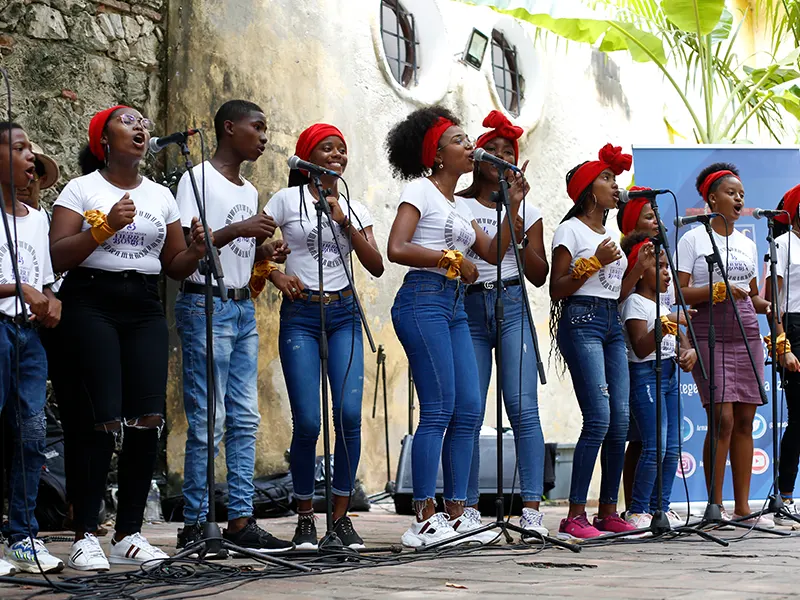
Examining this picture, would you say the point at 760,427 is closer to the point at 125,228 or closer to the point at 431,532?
the point at 431,532

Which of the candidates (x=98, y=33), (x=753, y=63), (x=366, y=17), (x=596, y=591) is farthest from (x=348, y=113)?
(x=753, y=63)

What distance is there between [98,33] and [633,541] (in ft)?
15.0

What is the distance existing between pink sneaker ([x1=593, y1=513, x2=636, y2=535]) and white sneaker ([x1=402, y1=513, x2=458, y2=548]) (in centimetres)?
118

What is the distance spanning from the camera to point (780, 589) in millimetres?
3264

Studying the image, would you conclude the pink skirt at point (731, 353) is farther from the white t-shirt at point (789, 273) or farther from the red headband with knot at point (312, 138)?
the red headband with knot at point (312, 138)

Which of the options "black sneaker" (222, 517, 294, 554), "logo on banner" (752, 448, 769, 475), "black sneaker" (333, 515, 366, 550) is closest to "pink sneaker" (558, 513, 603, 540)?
"black sneaker" (333, 515, 366, 550)

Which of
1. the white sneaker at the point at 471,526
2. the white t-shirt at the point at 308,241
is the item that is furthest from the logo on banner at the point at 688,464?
the white t-shirt at the point at 308,241

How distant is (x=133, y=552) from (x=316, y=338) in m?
1.14

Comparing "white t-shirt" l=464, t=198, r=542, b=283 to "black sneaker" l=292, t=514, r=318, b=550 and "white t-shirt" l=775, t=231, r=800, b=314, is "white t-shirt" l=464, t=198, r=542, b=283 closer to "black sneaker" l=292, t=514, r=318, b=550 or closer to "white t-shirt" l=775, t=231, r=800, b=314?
"black sneaker" l=292, t=514, r=318, b=550

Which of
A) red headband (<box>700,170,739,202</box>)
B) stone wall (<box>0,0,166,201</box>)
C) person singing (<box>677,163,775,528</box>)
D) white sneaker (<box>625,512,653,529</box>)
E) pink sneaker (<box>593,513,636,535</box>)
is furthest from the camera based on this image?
stone wall (<box>0,0,166,201</box>)

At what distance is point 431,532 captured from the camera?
183 inches

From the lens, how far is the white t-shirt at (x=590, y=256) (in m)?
5.38

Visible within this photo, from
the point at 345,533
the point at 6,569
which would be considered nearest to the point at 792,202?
the point at 345,533

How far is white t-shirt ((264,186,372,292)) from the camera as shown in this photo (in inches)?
187
